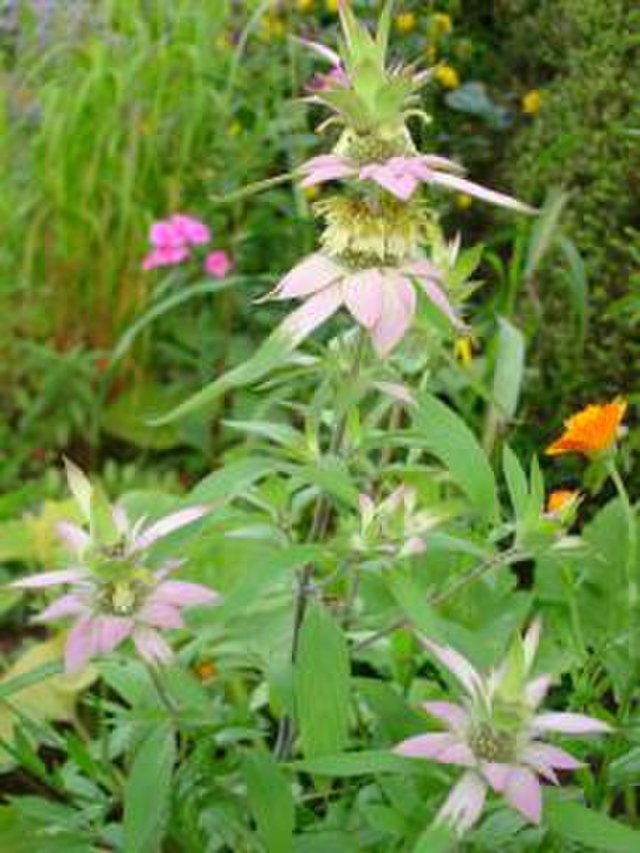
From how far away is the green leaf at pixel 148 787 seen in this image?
1070 mm

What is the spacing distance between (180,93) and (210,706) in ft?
6.60

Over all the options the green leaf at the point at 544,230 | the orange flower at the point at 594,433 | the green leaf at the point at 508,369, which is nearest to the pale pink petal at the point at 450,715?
the orange flower at the point at 594,433

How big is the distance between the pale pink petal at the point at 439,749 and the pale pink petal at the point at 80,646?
8.7 inches

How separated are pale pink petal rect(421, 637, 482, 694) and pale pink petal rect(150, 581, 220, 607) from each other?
156 mm

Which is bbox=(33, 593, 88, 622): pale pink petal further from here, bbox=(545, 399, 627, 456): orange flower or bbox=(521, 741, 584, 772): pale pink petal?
bbox=(545, 399, 627, 456): orange flower

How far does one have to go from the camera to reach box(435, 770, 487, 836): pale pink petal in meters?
0.96

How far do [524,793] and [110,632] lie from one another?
0.30 m

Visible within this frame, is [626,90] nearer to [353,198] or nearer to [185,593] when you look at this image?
[353,198]

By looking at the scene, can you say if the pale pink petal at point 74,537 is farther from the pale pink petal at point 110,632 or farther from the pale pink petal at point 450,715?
the pale pink petal at point 450,715

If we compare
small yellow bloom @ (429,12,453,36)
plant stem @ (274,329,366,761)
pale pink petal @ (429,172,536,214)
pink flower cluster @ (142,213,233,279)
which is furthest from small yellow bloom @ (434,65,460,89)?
pale pink petal @ (429,172,536,214)

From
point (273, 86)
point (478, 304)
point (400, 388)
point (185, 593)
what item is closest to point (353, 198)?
point (400, 388)

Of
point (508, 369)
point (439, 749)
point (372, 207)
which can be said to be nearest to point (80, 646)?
point (439, 749)

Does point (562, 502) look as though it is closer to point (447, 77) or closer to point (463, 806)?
point (463, 806)

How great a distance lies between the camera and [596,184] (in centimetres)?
207
